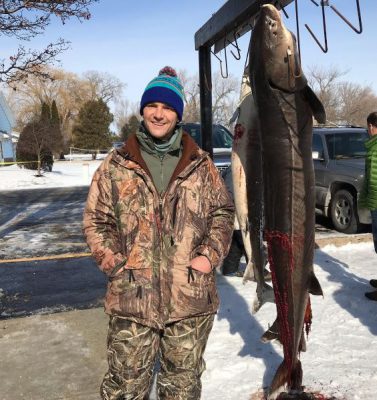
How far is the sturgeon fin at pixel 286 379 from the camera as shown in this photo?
231 centimetres

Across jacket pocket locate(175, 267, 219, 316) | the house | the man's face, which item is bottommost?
jacket pocket locate(175, 267, 219, 316)

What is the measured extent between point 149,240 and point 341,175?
24.3 feet

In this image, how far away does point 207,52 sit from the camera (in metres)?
5.15

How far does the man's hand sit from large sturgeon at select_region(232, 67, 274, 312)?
0.30 m

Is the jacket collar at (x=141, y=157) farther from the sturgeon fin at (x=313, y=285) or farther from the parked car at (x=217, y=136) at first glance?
the parked car at (x=217, y=136)

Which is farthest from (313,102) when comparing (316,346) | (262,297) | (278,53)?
(316,346)

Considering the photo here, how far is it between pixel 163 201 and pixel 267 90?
0.77m

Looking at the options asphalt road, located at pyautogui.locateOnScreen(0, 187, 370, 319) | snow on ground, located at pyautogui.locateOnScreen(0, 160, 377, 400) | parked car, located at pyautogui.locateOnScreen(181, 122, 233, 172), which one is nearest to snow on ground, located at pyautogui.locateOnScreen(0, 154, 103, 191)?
asphalt road, located at pyautogui.locateOnScreen(0, 187, 370, 319)

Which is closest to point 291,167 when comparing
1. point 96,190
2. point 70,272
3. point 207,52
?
point 96,190

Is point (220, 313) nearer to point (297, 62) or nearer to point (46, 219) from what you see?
point (297, 62)

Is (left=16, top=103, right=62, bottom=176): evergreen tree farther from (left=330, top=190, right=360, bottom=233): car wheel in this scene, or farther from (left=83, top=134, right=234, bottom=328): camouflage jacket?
(left=83, top=134, right=234, bottom=328): camouflage jacket

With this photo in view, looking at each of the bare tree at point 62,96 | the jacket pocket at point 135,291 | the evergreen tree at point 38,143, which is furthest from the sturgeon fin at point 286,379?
the bare tree at point 62,96

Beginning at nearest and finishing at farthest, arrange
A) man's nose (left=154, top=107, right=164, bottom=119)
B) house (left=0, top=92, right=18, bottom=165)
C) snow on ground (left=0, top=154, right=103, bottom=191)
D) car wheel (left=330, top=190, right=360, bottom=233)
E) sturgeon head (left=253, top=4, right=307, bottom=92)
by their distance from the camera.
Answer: sturgeon head (left=253, top=4, right=307, bottom=92) → man's nose (left=154, top=107, right=164, bottom=119) → car wheel (left=330, top=190, right=360, bottom=233) → snow on ground (left=0, top=154, right=103, bottom=191) → house (left=0, top=92, right=18, bottom=165)

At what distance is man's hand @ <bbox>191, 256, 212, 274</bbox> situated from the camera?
2.32m
